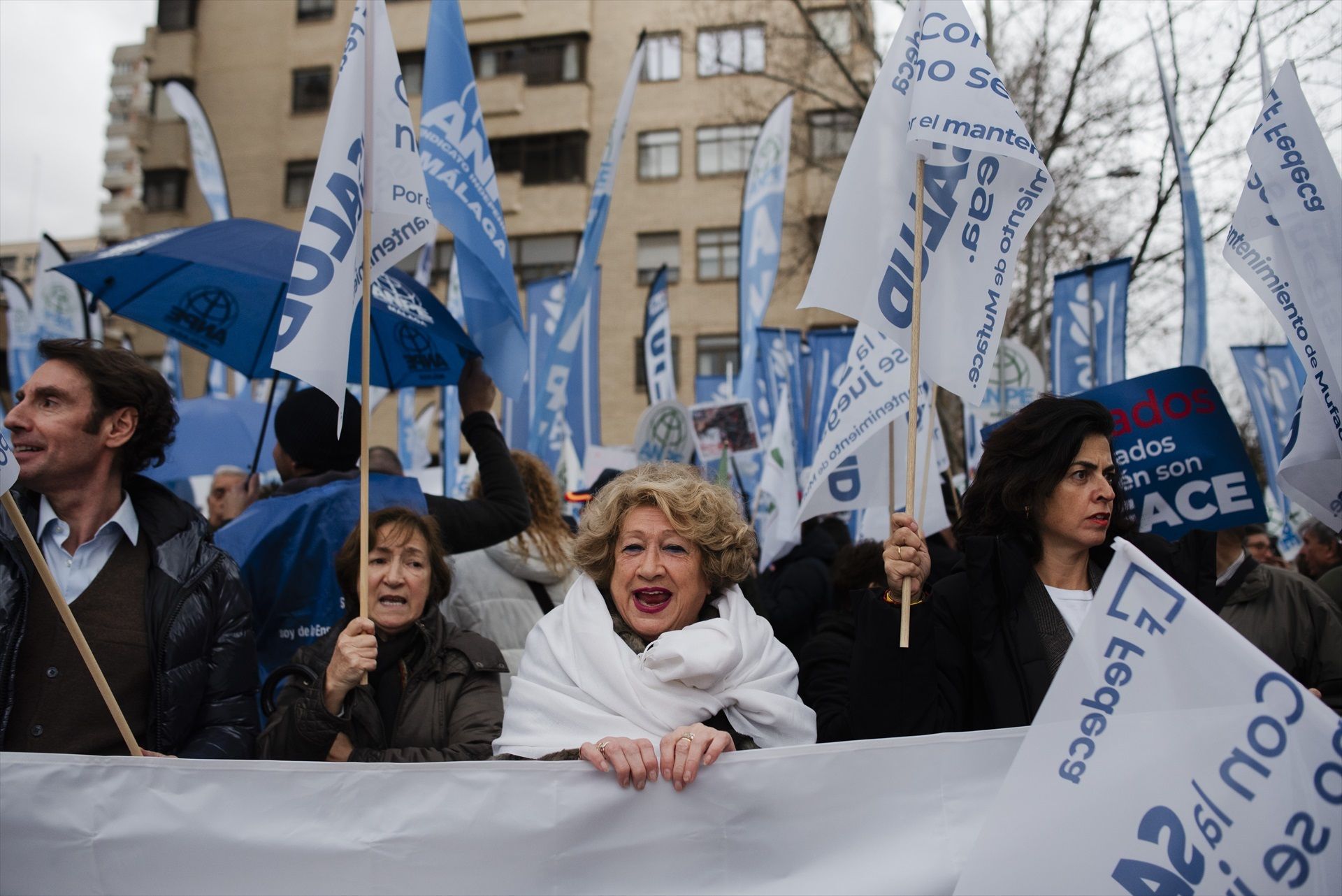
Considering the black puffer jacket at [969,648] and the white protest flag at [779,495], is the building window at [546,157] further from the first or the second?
the black puffer jacket at [969,648]

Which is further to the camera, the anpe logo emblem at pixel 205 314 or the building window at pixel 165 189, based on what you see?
the building window at pixel 165 189

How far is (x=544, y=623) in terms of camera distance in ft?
9.18

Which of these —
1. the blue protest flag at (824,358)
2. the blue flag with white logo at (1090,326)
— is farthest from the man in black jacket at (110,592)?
the blue flag with white logo at (1090,326)

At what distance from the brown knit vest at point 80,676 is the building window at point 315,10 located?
104 feet

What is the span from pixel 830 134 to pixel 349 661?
27.4m

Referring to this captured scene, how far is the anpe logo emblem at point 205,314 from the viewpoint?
14.5ft

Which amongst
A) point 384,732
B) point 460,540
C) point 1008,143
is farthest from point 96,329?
point 1008,143

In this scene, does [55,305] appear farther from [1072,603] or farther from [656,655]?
[1072,603]

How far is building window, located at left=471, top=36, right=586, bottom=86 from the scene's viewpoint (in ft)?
98.9

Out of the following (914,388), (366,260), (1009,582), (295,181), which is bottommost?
(1009,582)

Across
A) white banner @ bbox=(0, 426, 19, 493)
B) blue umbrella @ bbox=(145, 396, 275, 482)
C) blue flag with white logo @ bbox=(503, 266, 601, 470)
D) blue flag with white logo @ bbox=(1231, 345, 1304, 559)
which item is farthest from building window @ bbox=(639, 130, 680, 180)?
white banner @ bbox=(0, 426, 19, 493)

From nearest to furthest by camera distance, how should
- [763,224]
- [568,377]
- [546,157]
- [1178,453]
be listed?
[1178,453] → [568,377] → [763,224] → [546,157]

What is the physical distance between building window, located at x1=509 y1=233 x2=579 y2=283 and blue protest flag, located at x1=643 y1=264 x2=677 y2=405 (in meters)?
19.3

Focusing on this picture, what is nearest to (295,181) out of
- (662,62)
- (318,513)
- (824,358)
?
(662,62)
